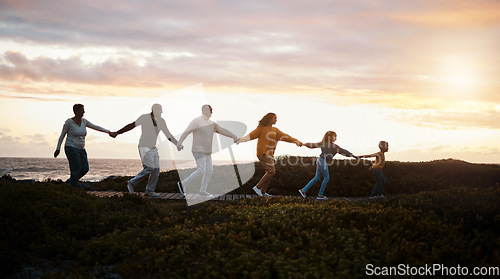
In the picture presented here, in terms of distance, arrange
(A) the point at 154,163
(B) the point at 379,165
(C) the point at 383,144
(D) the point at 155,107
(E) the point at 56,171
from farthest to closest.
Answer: (E) the point at 56,171
(C) the point at 383,144
(B) the point at 379,165
(A) the point at 154,163
(D) the point at 155,107

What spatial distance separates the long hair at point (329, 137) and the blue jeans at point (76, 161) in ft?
26.4

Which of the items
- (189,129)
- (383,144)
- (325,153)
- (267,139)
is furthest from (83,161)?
(383,144)

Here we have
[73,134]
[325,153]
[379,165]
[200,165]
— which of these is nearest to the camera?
[73,134]

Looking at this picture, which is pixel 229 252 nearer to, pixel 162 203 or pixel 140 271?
pixel 140 271

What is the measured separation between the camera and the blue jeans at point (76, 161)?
11516 mm

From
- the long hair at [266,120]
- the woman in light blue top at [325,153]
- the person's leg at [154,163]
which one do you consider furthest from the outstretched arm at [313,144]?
the person's leg at [154,163]

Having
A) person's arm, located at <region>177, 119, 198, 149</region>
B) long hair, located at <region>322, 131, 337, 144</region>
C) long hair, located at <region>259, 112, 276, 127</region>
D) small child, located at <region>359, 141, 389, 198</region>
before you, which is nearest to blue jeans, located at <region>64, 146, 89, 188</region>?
person's arm, located at <region>177, 119, 198, 149</region>

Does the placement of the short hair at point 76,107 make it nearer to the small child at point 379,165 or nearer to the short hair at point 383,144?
the small child at point 379,165

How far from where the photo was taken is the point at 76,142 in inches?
458

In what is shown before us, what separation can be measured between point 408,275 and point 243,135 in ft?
26.5

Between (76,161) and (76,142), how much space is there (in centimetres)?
60

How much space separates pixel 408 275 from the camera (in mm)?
6016

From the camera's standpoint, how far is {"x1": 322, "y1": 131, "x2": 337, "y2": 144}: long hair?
13027 mm

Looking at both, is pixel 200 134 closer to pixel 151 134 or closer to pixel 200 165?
pixel 200 165
